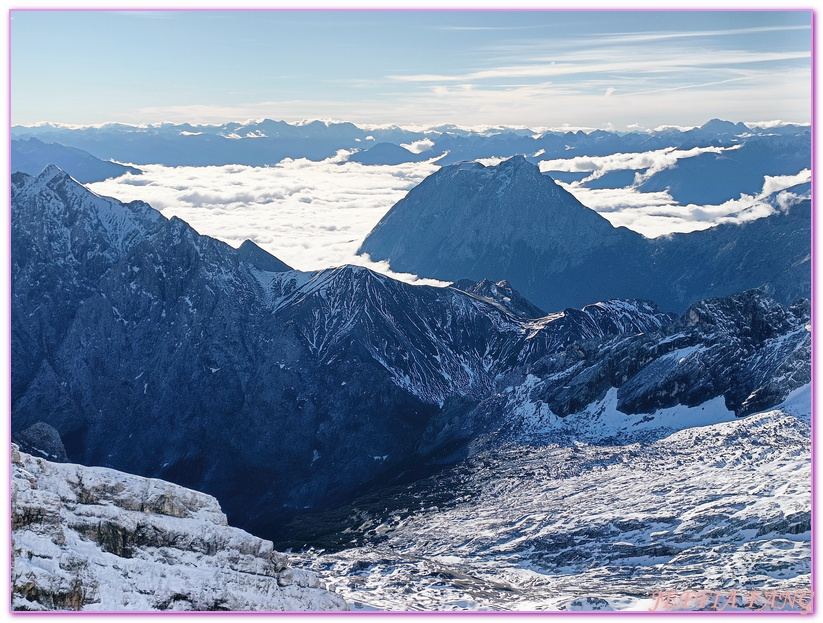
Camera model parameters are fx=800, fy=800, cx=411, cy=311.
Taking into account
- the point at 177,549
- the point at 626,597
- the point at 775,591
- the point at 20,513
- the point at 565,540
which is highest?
the point at 20,513

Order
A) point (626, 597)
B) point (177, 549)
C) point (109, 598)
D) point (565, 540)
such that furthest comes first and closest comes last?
point (565, 540), point (626, 597), point (177, 549), point (109, 598)

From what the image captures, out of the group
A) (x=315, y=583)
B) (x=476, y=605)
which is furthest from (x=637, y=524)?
(x=315, y=583)

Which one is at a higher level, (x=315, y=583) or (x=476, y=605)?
(x=315, y=583)

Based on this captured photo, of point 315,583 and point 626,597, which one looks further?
point 626,597

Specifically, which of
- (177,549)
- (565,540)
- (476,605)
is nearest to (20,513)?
(177,549)

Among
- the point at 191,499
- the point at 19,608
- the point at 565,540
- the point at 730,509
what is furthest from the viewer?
the point at 565,540

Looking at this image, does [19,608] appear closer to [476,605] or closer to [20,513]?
[20,513]

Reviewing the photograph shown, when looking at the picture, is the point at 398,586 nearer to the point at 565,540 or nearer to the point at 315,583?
the point at 315,583
